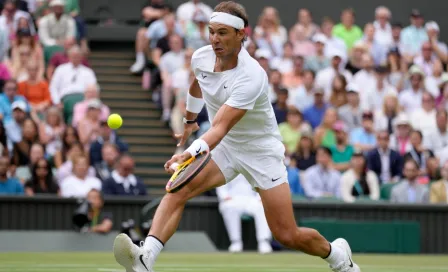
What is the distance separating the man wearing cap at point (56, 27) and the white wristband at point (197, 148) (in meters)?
11.6

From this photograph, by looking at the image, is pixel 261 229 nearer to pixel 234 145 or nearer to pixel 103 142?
pixel 103 142

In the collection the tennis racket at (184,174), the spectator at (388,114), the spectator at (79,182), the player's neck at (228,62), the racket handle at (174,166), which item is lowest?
the spectator at (79,182)

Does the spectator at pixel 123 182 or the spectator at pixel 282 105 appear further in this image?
the spectator at pixel 282 105

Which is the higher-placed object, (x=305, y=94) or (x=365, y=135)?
(x=305, y=94)

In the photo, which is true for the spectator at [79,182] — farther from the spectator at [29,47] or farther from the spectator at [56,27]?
the spectator at [56,27]

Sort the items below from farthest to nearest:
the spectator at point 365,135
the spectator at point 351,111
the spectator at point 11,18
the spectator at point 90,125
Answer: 1. the spectator at point 351,111
2. the spectator at point 11,18
3. the spectator at point 365,135
4. the spectator at point 90,125

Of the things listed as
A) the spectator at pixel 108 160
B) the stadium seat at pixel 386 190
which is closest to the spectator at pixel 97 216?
the spectator at pixel 108 160

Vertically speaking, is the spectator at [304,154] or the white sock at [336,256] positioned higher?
the white sock at [336,256]

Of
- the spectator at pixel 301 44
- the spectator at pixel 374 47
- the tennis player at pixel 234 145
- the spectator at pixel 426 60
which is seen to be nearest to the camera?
the tennis player at pixel 234 145

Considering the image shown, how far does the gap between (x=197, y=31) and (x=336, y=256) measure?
11.9 m

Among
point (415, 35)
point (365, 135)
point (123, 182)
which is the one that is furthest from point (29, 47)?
point (415, 35)

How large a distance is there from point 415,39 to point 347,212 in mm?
6329

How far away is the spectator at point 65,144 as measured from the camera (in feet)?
53.9

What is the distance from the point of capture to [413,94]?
19.7 meters
